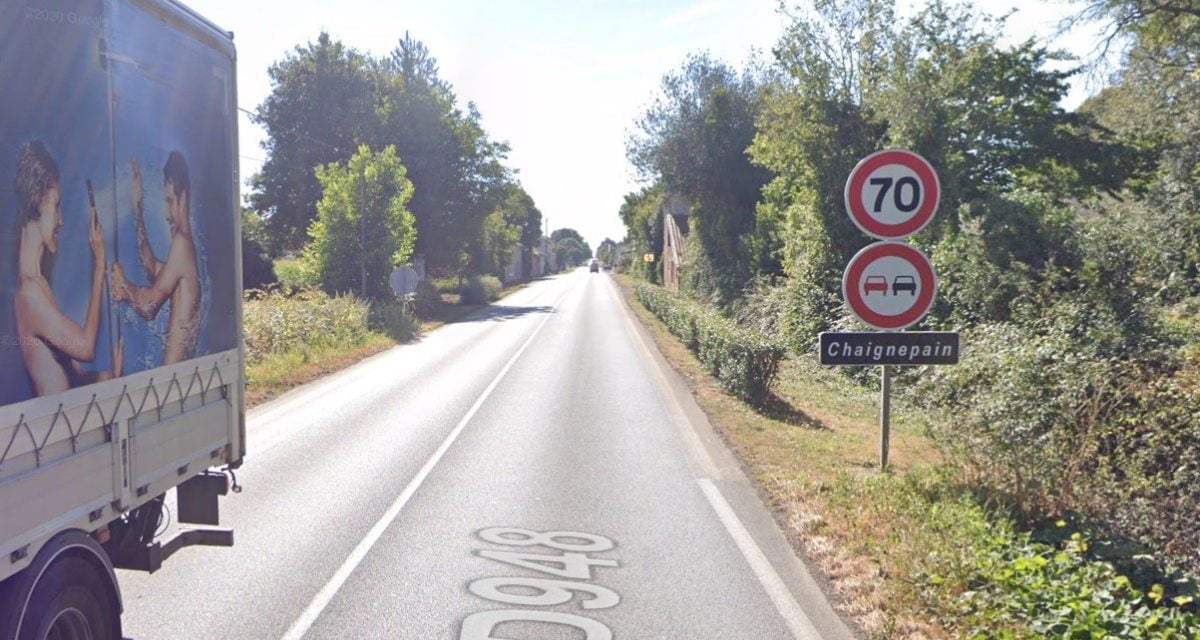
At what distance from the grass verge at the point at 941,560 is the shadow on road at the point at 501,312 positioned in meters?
27.6

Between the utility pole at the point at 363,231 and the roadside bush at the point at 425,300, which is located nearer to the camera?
the utility pole at the point at 363,231

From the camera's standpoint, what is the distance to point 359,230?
110 feet

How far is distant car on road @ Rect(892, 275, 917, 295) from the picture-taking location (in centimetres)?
765

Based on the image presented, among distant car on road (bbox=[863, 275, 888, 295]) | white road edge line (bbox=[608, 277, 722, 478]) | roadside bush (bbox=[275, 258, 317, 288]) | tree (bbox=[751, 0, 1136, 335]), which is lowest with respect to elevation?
white road edge line (bbox=[608, 277, 722, 478])

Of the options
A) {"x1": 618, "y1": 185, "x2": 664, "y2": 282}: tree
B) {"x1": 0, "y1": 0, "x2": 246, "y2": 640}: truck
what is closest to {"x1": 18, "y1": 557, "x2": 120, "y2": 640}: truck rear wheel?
{"x1": 0, "y1": 0, "x2": 246, "y2": 640}: truck

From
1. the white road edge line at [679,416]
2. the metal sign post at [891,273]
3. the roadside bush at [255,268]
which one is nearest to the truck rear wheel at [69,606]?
the metal sign post at [891,273]

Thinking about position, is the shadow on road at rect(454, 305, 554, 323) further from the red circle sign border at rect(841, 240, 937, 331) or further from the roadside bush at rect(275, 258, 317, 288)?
the red circle sign border at rect(841, 240, 937, 331)

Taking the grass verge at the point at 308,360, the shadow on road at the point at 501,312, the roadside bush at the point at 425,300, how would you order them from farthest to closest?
1. the roadside bush at the point at 425,300
2. the shadow on road at the point at 501,312
3. the grass verge at the point at 308,360

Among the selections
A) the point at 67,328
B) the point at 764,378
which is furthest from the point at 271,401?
the point at 67,328

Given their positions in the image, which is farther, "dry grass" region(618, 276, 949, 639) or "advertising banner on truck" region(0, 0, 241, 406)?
"dry grass" region(618, 276, 949, 639)

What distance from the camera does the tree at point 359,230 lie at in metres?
33.4

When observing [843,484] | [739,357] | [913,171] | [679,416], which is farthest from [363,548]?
[739,357]

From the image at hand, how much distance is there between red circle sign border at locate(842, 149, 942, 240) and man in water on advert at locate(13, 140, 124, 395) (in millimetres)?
5622

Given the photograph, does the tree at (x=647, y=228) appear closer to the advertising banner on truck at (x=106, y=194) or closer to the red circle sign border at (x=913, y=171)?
the red circle sign border at (x=913, y=171)
